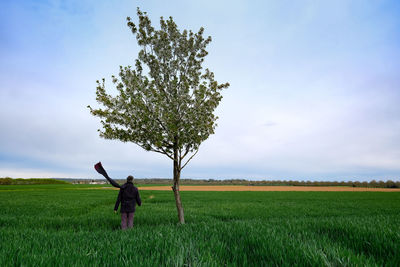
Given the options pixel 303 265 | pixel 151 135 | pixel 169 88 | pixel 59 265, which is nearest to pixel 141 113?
pixel 151 135

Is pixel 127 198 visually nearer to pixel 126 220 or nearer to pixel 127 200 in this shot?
pixel 127 200

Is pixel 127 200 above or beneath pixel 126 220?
above

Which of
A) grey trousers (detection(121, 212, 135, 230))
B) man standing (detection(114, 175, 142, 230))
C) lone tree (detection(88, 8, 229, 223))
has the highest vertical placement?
lone tree (detection(88, 8, 229, 223))

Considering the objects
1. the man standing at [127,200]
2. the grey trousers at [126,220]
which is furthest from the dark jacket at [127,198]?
the grey trousers at [126,220]

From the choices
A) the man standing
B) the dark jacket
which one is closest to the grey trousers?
the man standing

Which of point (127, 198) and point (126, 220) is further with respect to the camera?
point (126, 220)

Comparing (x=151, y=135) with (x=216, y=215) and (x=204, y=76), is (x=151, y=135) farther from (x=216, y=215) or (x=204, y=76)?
(x=216, y=215)

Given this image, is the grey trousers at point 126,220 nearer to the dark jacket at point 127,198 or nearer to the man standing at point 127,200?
the man standing at point 127,200

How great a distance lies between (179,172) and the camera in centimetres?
1043

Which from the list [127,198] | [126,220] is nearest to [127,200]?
[127,198]

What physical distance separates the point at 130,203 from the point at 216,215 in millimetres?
8683

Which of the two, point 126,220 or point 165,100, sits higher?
point 165,100

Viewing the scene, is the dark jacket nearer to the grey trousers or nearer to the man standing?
the man standing

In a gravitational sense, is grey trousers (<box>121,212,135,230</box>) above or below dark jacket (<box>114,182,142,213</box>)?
below
